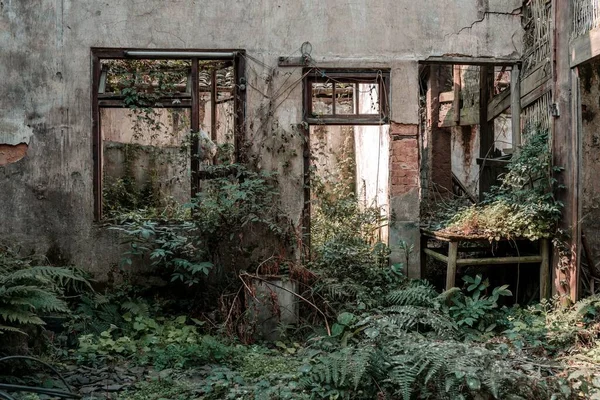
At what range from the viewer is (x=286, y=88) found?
24.3 ft

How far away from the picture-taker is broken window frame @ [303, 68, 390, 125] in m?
7.46

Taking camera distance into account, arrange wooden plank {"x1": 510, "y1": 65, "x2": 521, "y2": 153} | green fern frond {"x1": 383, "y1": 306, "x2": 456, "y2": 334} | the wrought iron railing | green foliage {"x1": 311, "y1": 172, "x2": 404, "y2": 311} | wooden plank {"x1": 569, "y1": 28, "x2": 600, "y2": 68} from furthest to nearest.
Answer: wooden plank {"x1": 510, "y1": 65, "x2": 521, "y2": 153}, green foliage {"x1": 311, "y1": 172, "x2": 404, "y2": 311}, the wrought iron railing, wooden plank {"x1": 569, "y1": 28, "x2": 600, "y2": 68}, green fern frond {"x1": 383, "y1": 306, "x2": 456, "y2": 334}

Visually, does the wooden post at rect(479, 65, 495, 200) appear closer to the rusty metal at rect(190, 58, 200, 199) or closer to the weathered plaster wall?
the weathered plaster wall

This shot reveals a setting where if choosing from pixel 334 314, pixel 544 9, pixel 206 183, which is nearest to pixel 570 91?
pixel 544 9

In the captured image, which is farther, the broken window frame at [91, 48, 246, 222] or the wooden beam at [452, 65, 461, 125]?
the wooden beam at [452, 65, 461, 125]

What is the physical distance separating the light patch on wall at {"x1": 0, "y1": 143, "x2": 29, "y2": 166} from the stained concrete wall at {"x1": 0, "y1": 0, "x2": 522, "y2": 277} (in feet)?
0.04

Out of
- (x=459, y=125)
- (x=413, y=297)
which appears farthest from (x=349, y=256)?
(x=459, y=125)

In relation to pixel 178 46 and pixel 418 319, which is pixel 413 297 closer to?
pixel 418 319

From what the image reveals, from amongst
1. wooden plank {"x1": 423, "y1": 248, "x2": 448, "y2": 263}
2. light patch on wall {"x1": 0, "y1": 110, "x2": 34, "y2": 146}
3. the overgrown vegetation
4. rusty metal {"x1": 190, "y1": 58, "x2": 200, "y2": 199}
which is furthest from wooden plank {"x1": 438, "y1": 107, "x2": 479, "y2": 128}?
light patch on wall {"x1": 0, "y1": 110, "x2": 34, "y2": 146}

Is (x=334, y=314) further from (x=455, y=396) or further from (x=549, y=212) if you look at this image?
(x=549, y=212)

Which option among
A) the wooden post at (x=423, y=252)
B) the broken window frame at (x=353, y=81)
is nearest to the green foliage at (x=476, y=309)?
the wooden post at (x=423, y=252)

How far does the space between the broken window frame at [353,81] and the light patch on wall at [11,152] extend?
3374 millimetres

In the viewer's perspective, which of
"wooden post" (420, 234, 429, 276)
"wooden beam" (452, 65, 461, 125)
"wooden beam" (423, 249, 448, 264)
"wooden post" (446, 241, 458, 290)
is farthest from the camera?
"wooden beam" (452, 65, 461, 125)

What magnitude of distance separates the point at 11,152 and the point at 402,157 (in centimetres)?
468
